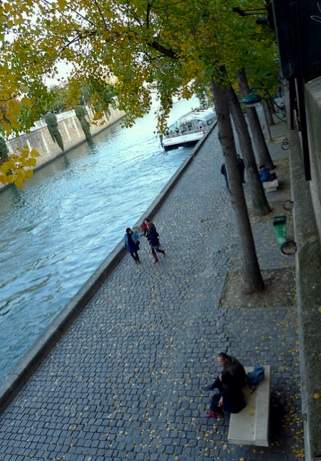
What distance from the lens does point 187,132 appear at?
4166cm

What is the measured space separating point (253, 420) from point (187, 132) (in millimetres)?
37087

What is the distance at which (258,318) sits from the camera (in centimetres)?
924

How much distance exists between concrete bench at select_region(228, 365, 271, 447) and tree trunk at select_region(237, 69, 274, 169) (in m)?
11.7

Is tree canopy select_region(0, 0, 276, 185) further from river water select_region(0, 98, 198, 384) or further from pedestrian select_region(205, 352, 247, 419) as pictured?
river water select_region(0, 98, 198, 384)

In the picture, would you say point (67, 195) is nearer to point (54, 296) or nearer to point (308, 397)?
point (54, 296)

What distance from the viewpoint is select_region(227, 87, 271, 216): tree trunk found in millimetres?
13469

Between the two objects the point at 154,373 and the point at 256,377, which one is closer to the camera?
the point at 256,377

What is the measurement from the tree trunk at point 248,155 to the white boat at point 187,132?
26890mm

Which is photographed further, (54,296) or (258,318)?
(54,296)

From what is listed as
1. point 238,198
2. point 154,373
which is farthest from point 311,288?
point 238,198

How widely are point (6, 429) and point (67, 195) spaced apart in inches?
1000

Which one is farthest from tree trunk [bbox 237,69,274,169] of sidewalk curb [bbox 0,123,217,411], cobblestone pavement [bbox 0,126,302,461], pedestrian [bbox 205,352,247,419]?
pedestrian [bbox 205,352,247,419]

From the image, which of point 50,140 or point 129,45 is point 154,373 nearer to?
point 129,45

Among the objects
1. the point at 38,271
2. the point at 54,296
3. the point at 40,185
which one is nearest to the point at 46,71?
the point at 54,296
